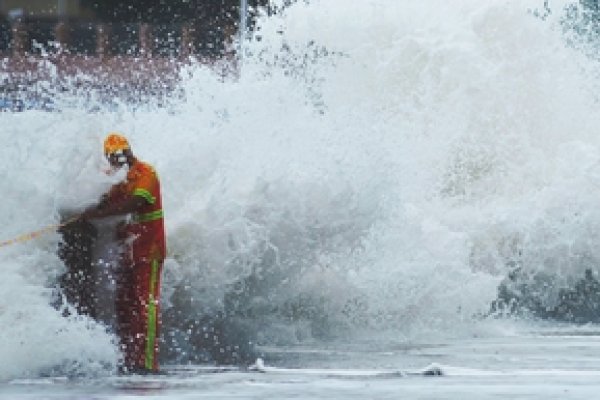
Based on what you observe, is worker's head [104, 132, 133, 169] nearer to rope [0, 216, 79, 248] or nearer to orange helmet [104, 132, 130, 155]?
orange helmet [104, 132, 130, 155]

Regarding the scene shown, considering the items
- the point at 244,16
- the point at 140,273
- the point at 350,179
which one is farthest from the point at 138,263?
the point at 244,16

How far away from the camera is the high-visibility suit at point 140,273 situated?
10641mm

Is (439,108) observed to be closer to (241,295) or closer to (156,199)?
(241,295)

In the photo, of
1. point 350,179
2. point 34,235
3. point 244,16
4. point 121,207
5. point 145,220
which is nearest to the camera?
point 121,207

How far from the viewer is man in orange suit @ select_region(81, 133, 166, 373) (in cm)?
1063

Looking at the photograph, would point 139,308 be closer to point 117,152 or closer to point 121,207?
point 121,207

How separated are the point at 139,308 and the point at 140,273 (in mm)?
197

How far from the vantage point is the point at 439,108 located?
21406 mm

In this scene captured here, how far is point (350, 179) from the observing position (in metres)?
14.0

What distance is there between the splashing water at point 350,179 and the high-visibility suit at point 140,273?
0.66ft

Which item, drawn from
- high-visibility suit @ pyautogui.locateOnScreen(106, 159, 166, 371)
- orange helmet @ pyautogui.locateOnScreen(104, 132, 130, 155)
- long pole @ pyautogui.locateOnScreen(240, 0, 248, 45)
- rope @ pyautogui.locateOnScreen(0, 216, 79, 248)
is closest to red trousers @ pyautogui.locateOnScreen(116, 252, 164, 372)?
high-visibility suit @ pyautogui.locateOnScreen(106, 159, 166, 371)

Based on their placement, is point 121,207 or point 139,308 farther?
point 139,308

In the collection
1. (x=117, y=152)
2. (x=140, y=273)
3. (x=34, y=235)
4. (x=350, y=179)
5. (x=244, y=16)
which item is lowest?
(x=140, y=273)

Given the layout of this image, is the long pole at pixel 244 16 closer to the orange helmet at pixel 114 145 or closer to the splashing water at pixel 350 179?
the splashing water at pixel 350 179
